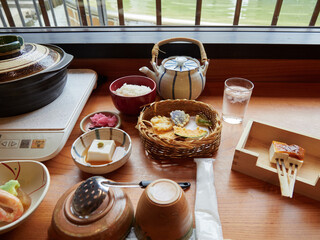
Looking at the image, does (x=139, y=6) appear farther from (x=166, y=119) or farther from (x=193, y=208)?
(x=193, y=208)

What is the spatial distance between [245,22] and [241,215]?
4.57 ft

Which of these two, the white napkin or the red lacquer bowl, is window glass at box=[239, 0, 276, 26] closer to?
the red lacquer bowl

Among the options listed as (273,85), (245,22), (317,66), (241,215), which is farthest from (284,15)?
(241,215)

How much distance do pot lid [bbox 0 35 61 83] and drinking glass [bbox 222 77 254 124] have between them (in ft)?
2.52

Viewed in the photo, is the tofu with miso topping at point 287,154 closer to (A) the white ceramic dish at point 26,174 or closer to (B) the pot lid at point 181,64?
(B) the pot lid at point 181,64

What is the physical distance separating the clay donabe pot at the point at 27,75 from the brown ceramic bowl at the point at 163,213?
0.64m

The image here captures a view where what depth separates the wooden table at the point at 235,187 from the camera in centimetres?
63

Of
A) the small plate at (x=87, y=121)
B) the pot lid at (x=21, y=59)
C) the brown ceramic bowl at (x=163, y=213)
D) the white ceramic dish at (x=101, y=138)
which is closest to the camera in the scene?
the brown ceramic bowl at (x=163, y=213)

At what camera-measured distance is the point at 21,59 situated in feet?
2.95

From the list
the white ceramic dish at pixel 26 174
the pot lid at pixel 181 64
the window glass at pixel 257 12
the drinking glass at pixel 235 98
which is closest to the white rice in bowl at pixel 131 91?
the pot lid at pixel 181 64

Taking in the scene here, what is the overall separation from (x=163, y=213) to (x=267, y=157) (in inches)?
21.1

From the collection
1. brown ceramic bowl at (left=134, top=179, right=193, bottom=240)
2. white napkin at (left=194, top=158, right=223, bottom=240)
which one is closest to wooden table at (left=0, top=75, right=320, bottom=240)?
white napkin at (left=194, top=158, right=223, bottom=240)

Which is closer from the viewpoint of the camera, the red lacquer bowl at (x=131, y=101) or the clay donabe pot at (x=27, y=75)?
the clay donabe pot at (x=27, y=75)

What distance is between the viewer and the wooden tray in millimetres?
706
